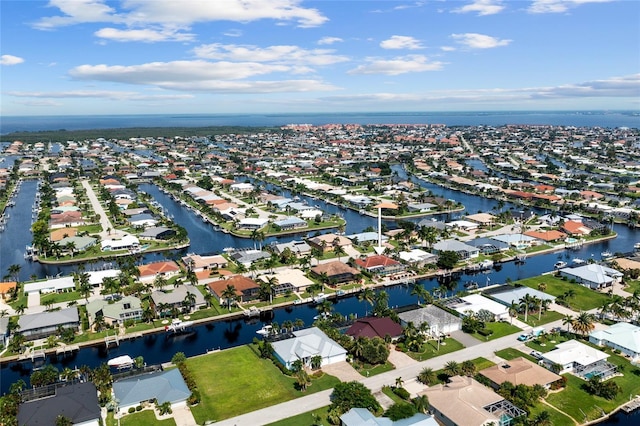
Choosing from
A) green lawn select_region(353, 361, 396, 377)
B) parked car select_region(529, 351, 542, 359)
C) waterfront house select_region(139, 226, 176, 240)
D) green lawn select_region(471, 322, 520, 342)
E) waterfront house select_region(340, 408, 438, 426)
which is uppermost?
waterfront house select_region(139, 226, 176, 240)

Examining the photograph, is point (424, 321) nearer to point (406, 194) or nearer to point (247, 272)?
point (247, 272)

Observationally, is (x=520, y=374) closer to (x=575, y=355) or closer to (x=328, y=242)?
(x=575, y=355)

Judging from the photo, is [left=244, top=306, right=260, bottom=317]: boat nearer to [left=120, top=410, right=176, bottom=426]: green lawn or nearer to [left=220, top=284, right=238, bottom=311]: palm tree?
[left=220, top=284, right=238, bottom=311]: palm tree

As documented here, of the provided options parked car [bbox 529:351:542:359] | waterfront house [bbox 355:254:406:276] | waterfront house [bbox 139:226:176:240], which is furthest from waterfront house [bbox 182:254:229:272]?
parked car [bbox 529:351:542:359]

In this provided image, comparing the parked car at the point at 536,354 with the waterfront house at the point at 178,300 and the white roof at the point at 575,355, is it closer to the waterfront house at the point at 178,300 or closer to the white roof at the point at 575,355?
the white roof at the point at 575,355

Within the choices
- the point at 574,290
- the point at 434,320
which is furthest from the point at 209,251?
the point at 574,290
